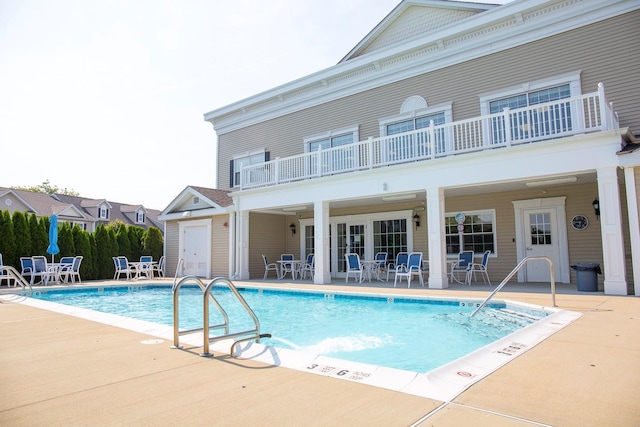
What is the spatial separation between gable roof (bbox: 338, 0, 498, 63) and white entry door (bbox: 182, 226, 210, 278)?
Result: 885 cm

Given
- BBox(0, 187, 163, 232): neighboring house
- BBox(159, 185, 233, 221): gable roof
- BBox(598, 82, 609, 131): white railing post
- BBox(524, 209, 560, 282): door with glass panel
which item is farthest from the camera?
BBox(0, 187, 163, 232): neighboring house

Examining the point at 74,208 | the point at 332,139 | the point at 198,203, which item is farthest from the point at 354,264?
the point at 74,208

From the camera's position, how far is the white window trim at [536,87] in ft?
35.4

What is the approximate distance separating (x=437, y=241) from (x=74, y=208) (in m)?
31.8

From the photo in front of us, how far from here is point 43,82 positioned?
597cm

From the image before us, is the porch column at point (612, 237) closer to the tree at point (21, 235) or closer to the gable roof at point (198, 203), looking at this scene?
the gable roof at point (198, 203)

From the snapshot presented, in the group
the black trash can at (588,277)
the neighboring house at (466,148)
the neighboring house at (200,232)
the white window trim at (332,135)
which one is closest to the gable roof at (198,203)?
the neighboring house at (200,232)

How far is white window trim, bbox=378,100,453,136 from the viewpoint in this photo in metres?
12.8

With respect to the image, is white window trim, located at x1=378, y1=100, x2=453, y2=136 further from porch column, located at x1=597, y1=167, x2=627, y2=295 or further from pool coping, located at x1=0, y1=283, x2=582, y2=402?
pool coping, located at x1=0, y1=283, x2=582, y2=402

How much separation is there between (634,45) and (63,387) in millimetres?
12916

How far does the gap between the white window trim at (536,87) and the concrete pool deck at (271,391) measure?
8.41m

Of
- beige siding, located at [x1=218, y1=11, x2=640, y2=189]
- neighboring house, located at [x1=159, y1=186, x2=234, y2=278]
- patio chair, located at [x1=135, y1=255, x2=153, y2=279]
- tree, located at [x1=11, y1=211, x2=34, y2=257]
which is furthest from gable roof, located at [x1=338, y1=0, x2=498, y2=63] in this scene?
tree, located at [x1=11, y1=211, x2=34, y2=257]

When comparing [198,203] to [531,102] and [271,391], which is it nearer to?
[531,102]

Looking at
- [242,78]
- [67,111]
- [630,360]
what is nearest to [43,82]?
[67,111]
